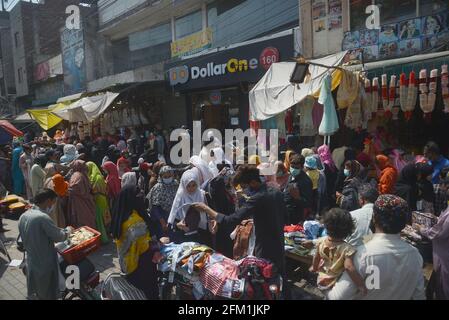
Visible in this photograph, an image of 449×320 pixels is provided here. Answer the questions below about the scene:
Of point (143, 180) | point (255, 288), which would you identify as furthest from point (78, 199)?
point (255, 288)

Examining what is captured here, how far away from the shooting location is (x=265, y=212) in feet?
11.7

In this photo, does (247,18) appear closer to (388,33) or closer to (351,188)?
(388,33)

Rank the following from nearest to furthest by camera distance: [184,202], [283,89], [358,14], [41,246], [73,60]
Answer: [41,246]
[184,202]
[283,89]
[358,14]
[73,60]

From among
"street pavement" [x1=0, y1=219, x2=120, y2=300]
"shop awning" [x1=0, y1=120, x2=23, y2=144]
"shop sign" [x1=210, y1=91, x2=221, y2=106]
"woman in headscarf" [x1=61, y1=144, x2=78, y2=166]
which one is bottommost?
"street pavement" [x1=0, y1=219, x2=120, y2=300]

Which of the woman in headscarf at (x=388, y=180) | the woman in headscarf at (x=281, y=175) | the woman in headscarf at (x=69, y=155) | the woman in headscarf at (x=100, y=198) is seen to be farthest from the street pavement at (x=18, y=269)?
the woman in headscarf at (x=388, y=180)

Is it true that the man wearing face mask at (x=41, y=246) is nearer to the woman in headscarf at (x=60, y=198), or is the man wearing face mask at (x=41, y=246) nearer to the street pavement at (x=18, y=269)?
the street pavement at (x=18, y=269)

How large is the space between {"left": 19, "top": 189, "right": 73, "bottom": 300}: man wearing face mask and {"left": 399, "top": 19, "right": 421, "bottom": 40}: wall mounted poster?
7.13 metres

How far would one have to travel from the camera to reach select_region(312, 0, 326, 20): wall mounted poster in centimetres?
917

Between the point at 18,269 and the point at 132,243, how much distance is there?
102 inches

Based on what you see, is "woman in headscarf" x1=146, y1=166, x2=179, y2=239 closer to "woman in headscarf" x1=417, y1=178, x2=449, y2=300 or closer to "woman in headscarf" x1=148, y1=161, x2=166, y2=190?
"woman in headscarf" x1=148, y1=161, x2=166, y2=190

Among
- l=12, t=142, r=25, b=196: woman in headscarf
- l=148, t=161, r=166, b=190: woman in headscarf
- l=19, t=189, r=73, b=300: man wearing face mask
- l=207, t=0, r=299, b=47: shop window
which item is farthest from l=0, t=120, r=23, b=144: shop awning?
l=19, t=189, r=73, b=300: man wearing face mask

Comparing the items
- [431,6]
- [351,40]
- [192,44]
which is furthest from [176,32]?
[431,6]

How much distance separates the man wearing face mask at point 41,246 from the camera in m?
3.79

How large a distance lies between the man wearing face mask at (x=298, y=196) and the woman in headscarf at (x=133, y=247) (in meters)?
2.00
